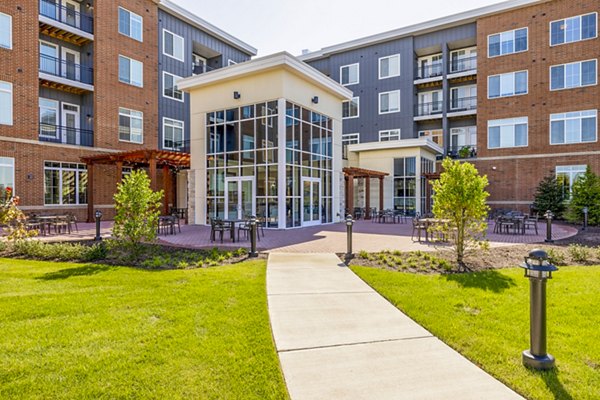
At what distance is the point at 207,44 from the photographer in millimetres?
29641

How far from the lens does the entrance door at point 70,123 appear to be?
2204cm

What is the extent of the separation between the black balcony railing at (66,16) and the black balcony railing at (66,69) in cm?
226

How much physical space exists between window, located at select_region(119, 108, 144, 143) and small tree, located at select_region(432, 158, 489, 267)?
2171 centimetres

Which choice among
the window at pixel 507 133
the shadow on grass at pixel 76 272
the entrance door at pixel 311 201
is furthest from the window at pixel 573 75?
the shadow on grass at pixel 76 272

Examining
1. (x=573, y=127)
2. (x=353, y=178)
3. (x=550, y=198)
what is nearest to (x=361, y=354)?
(x=353, y=178)

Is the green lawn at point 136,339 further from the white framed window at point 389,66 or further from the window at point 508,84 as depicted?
the white framed window at point 389,66

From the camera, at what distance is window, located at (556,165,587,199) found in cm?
2453

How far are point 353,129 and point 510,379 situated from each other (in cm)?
3257

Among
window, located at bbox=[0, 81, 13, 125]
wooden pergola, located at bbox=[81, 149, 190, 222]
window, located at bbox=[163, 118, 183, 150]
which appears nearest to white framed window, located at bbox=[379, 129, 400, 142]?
window, located at bbox=[163, 118, 183, 150]

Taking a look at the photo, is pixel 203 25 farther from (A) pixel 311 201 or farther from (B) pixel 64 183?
(A) pixel 311 201

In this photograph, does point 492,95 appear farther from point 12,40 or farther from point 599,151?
point 12,40

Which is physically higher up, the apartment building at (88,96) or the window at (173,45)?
the window at (173,45)

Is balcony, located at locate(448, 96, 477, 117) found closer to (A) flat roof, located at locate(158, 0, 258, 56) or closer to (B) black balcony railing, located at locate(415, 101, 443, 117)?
(B) black balcony railing, located at locate(415, 101, 443, 117)

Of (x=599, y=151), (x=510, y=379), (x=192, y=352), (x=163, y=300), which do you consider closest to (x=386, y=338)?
(x=510, y=379)
